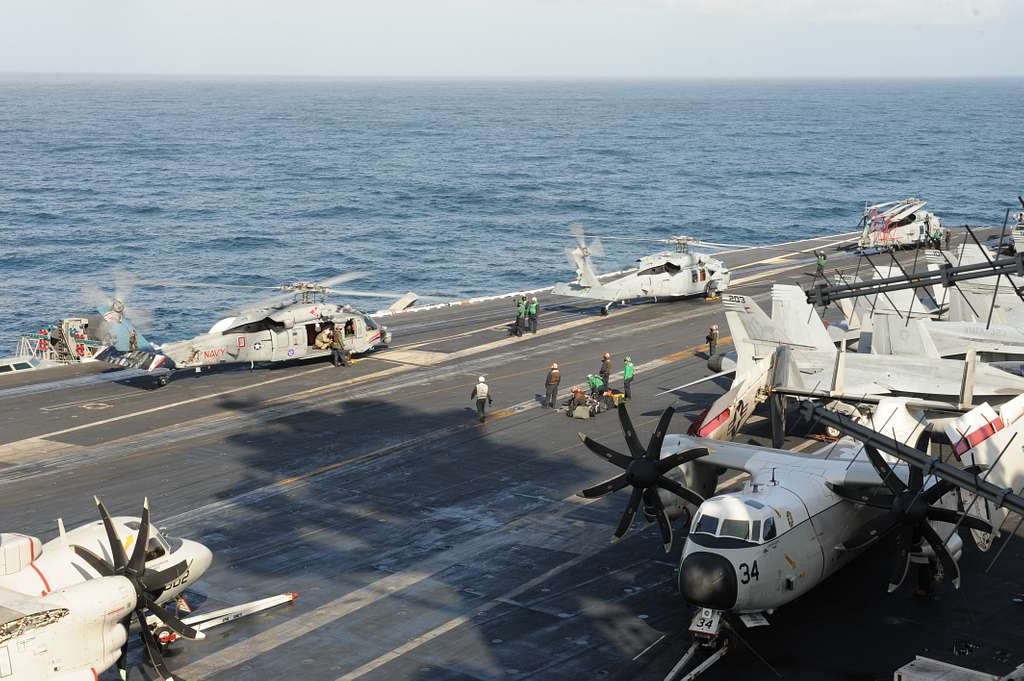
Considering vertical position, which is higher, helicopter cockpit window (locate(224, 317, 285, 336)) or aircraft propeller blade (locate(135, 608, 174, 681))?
helicopter cockpit window (locate(224, 317, 285, 336))

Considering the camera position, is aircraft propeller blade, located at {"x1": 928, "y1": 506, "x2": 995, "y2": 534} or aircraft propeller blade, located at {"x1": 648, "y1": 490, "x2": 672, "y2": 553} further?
aircraft propeller blade, located at {"x1": 648, "y1": 490, "x2": 672, "y2": 553}

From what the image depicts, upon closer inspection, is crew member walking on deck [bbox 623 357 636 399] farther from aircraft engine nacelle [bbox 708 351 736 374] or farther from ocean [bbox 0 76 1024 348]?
ocean [bbox 0 76 1024 348]

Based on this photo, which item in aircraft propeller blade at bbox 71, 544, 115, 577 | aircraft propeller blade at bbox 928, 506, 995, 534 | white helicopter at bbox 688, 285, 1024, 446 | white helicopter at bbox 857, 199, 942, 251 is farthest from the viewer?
white helicopter at bbox 857, 199, 942, 251

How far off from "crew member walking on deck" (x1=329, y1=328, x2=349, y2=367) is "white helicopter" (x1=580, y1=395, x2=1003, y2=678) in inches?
1045

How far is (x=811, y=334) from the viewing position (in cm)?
4478

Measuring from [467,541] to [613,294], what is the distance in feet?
110

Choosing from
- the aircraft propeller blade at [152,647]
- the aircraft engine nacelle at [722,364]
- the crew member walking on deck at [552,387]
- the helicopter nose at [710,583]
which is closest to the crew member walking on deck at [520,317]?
the crew member walking on deck at [552,387]

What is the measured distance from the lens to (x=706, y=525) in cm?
2591

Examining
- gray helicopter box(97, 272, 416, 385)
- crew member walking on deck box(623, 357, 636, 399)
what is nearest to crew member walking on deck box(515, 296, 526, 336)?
gray helicopter box(97, 272, 416, 385)

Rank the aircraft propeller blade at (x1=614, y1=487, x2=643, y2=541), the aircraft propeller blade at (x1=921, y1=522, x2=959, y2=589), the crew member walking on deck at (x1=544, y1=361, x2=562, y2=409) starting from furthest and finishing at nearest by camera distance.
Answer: the crew member walking on deck at (x1=544, y1=361, x2=562, y2=409), the aircraft propeller blade at (x1=614, y1=487, x2=643, y2=541), the aircraft propeller blade at (x1=921, y1=522, x2=959, y2=589)

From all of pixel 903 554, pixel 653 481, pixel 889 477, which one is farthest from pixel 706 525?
pixel 903 554

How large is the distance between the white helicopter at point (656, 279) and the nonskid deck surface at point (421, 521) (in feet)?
20.5

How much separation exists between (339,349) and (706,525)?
104 ft

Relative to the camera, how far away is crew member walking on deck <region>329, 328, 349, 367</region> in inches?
2142
